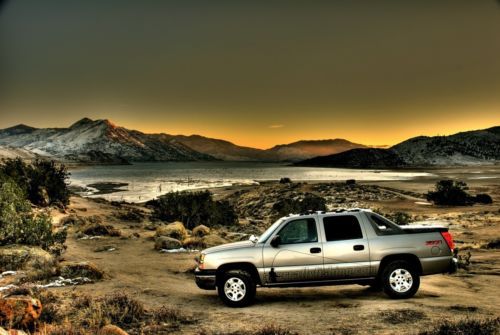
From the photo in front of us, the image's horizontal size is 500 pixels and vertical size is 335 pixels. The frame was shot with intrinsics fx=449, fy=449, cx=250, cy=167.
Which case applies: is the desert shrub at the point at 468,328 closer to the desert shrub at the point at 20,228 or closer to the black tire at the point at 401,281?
the black tire at the point at 401,281

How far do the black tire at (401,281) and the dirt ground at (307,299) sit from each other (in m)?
0.19

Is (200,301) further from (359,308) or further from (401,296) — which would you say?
(401,296)

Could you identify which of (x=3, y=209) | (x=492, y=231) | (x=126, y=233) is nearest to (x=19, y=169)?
(x=126, y=233)

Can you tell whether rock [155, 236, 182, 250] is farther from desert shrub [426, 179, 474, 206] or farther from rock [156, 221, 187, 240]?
desert shrub [426, 179, 474, 206]

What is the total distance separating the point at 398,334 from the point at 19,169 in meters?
30.3

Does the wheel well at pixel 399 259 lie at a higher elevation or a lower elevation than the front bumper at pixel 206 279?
higher

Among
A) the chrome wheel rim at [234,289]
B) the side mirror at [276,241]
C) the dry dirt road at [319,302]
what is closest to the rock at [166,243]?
the dry dirt road at [319,302]

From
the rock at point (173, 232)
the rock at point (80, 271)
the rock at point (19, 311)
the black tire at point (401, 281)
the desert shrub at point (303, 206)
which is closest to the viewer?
the rock at point (19, 311)

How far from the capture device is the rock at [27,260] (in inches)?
522

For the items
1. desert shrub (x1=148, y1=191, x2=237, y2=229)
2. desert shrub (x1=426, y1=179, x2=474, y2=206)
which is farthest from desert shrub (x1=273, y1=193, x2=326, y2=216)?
desert shrub (x1=426, y1=179, x2=474, y2=206)

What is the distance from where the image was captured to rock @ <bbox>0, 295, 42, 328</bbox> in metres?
7.51

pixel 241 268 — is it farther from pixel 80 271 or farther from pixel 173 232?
pixel 173 232

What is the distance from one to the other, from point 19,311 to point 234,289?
13.5 feet

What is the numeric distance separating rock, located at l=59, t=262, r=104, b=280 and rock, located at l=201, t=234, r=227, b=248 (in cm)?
715
